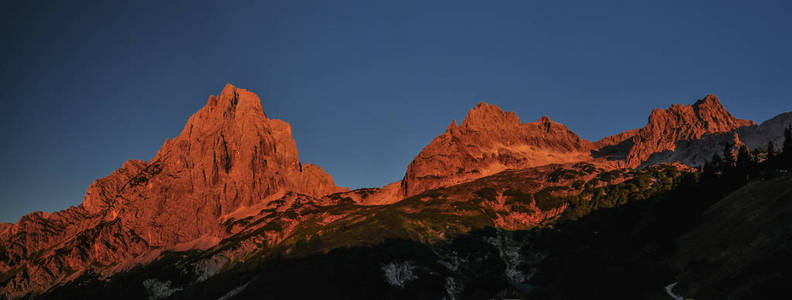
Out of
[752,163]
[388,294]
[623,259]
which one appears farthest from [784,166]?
[388,294]

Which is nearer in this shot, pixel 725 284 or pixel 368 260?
pixel 725 284

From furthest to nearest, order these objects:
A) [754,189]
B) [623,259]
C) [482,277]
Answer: [482,277] → [623,259] → [754,189]

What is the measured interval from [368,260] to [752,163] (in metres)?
129

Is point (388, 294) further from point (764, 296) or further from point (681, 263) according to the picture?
point (764, 296)

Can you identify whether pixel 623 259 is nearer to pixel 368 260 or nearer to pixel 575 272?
pixel 575 272

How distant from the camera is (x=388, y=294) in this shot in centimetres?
14712

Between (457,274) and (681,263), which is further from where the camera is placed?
(457,274)

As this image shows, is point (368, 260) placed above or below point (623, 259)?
above

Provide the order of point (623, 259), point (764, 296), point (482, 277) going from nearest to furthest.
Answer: point (764, 296)
point (623, 259)
point (482, 277)

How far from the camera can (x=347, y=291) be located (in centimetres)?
14738

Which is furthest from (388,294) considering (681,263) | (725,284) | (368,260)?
(725,284)

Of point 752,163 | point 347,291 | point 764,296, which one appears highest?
point 752,163

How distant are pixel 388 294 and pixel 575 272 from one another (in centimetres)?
5619

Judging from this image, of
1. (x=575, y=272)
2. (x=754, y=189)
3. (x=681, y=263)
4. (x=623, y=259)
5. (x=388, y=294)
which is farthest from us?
(x=388, y=294)
